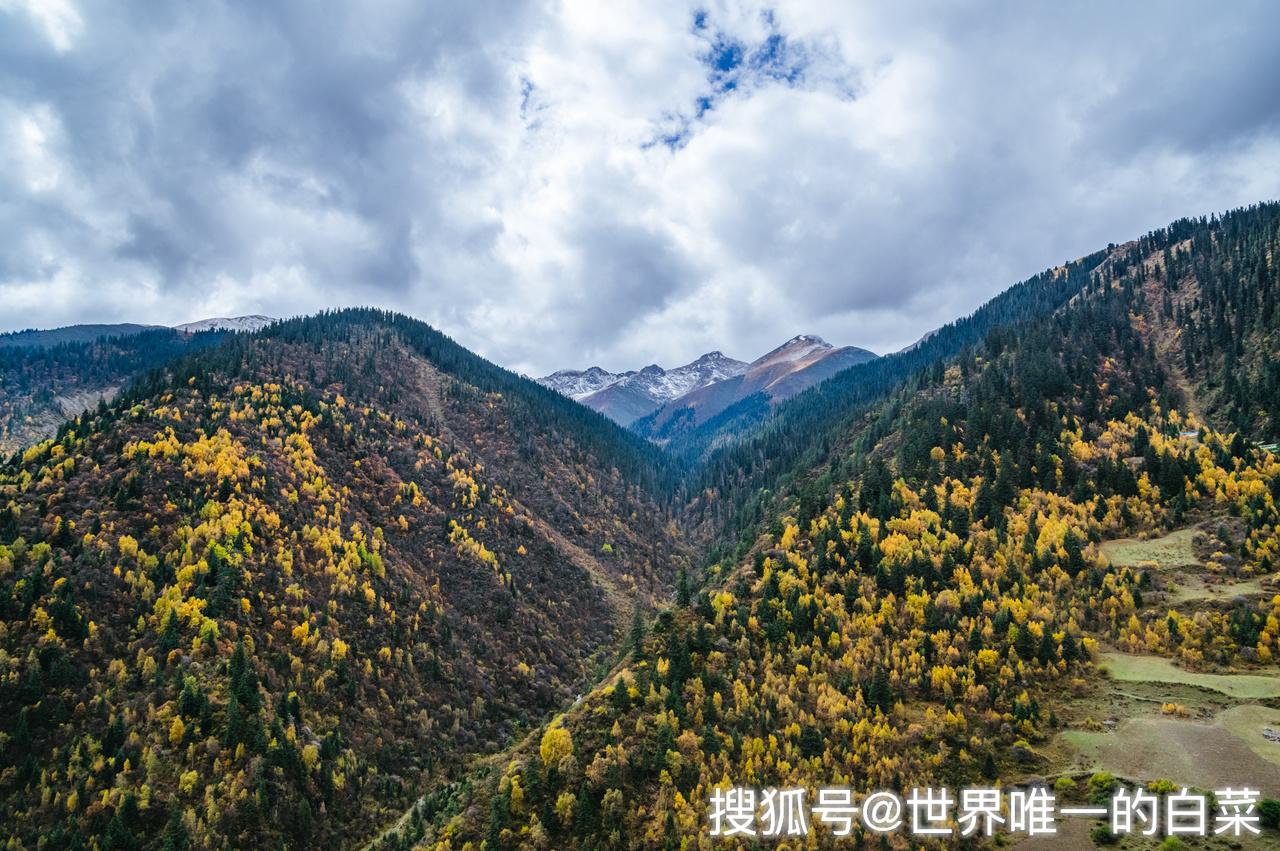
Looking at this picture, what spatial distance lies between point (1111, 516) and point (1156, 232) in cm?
16226

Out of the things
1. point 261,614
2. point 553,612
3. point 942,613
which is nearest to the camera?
point 942,613

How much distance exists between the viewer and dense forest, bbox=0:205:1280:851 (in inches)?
1805

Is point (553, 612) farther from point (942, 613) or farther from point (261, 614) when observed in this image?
point (942, 613)

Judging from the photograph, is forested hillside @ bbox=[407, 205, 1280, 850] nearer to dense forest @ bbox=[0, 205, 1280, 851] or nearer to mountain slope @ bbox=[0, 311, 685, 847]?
dense forest @ bbox=[0, 205, 1280, 851]

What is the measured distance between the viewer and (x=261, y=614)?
63688 mm

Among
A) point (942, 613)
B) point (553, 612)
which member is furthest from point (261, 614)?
point (942, 613)

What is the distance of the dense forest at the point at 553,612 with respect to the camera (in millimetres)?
45844

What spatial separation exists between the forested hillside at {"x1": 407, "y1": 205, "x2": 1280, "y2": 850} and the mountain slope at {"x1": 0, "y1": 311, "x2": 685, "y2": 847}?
50.8 ft

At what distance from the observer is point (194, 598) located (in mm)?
58875

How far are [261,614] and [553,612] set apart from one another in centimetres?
4491

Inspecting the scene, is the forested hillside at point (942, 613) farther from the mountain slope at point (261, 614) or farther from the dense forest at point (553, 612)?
the mountain slope at point (261, 614)

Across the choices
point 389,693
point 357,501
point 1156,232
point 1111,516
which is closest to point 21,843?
point 389,693

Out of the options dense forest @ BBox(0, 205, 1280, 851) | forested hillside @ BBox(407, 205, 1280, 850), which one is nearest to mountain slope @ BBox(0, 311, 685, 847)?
dense forest @ BBox(0, 205, 1280, 851)

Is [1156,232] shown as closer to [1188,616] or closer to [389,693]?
[1188,616]
